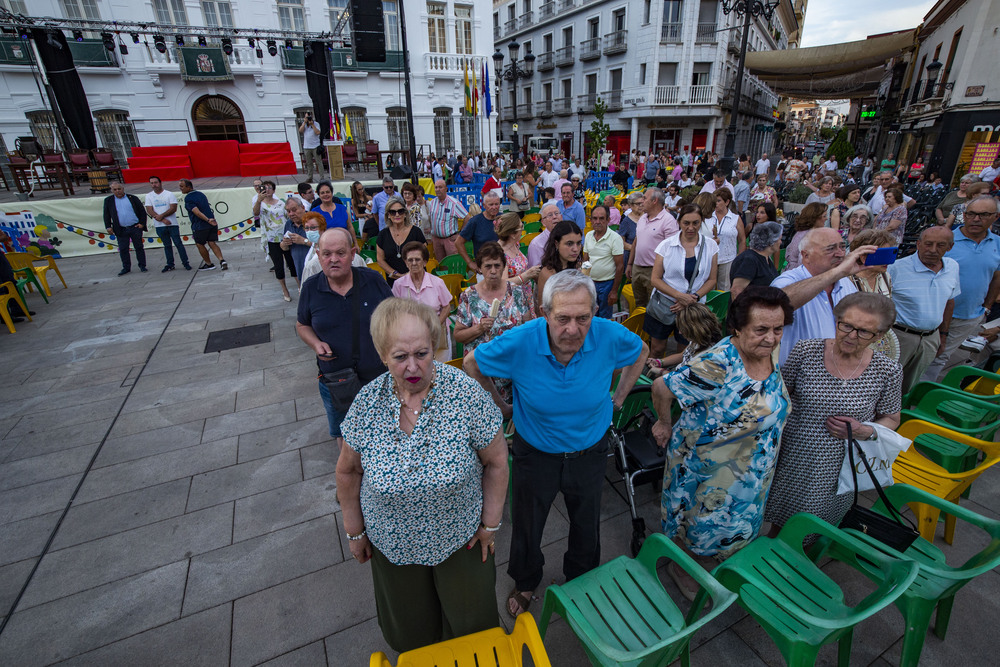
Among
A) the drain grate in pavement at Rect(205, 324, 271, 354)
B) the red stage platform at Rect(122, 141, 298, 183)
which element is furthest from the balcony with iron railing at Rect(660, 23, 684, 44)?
the drain grate in pavement at Rect(205, 324, 271, 354)

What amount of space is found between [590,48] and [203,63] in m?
25.5

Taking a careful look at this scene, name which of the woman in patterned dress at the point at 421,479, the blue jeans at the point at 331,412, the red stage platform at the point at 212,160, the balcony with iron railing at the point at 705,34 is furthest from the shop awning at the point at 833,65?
the woman in patterned dress at the point at 421,479

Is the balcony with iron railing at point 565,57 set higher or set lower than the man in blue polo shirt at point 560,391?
higher

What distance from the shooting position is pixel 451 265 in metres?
6.70

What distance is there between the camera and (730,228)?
5.74 meters

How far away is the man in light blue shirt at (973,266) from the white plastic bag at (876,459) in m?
2.62

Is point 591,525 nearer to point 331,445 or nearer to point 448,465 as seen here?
point 448,465

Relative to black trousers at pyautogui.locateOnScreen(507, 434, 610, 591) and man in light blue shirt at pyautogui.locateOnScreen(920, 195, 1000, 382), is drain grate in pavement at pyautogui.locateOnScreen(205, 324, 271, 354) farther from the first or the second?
man in light blue shirt at pyautogui.locateOnScreen(920, 195, 1000, 382)

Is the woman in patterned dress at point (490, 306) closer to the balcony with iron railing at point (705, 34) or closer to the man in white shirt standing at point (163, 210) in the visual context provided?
the man in white shirt standing at point (163, 210)

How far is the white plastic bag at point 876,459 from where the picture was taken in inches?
90.0

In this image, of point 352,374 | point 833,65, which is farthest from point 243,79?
point 833,65

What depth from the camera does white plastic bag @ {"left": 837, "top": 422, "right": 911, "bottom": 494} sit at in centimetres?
229

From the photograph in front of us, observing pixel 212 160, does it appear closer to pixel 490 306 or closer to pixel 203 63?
pixel 203 63

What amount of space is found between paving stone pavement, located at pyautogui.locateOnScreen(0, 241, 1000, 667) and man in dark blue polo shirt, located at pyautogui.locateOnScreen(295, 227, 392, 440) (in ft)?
3.71
